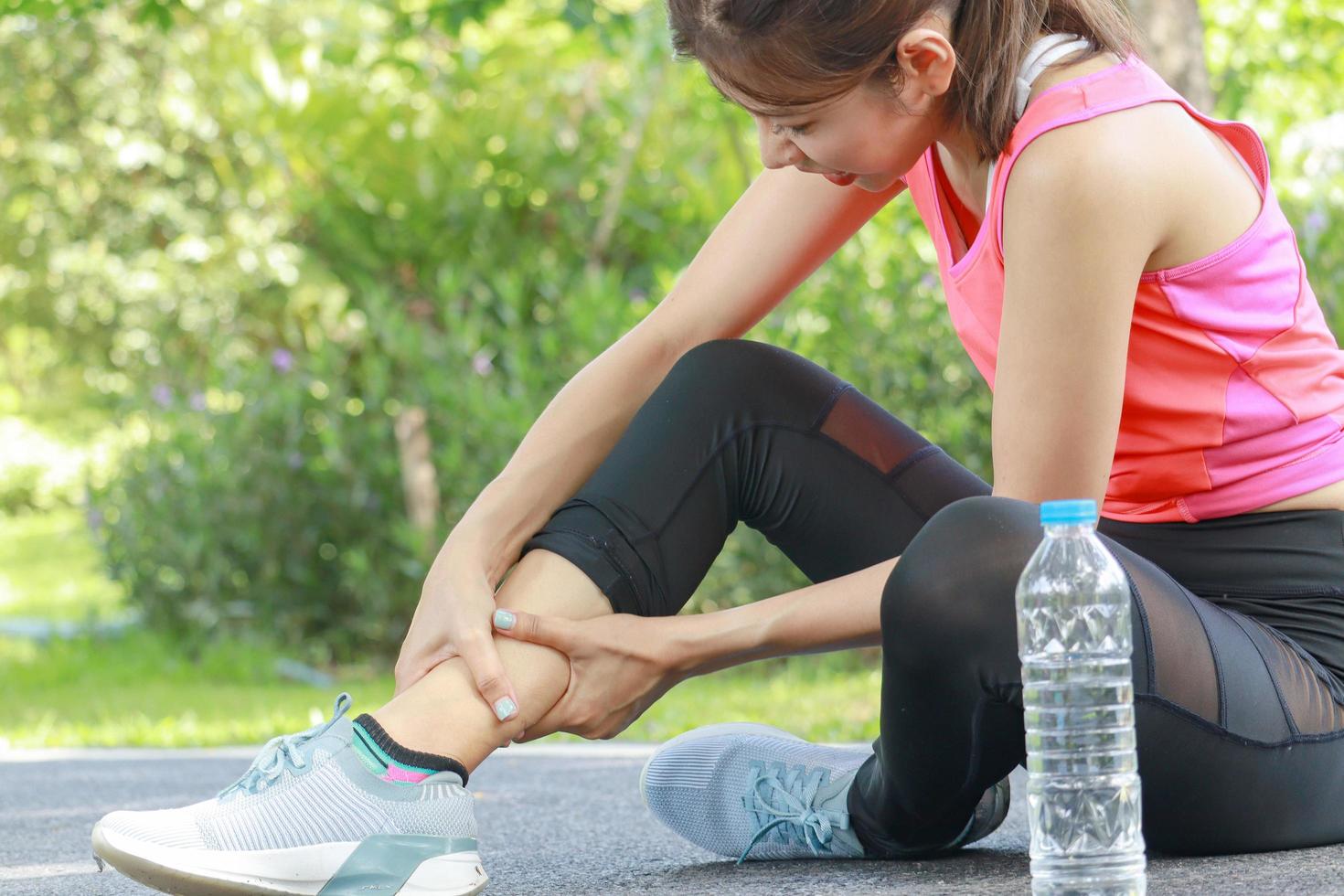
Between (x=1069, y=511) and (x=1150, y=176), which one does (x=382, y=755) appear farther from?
(x=1150, y=176)

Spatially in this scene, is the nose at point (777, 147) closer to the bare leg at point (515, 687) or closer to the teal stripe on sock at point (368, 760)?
the bare leg at point (515, 687)

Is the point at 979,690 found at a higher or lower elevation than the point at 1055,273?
lower

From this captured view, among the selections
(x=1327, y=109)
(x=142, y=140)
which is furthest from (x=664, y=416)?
(x=142, y=140)

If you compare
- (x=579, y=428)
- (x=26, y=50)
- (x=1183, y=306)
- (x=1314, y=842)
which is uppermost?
(x=26, y=50)

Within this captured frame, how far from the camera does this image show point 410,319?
7.86 m

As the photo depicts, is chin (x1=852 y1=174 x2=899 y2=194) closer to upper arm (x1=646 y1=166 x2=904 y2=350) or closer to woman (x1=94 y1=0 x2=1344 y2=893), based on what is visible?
woman (x1=94 y1=0 x2=1344 y2=893)

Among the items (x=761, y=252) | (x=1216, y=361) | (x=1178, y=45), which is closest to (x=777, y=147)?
(x=761, y=252)

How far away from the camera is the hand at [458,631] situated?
6.11ft

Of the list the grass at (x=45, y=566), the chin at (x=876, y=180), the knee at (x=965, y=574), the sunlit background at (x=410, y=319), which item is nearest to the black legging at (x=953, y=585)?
the knee at (x=965, y=574)

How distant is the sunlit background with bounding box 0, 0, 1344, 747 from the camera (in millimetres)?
6133

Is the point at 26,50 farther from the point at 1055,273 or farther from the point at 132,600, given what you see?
the point at 1055,273

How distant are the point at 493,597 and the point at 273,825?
1.30 feet

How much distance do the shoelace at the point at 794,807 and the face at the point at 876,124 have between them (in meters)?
0.83

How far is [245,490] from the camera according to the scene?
7270 mm
